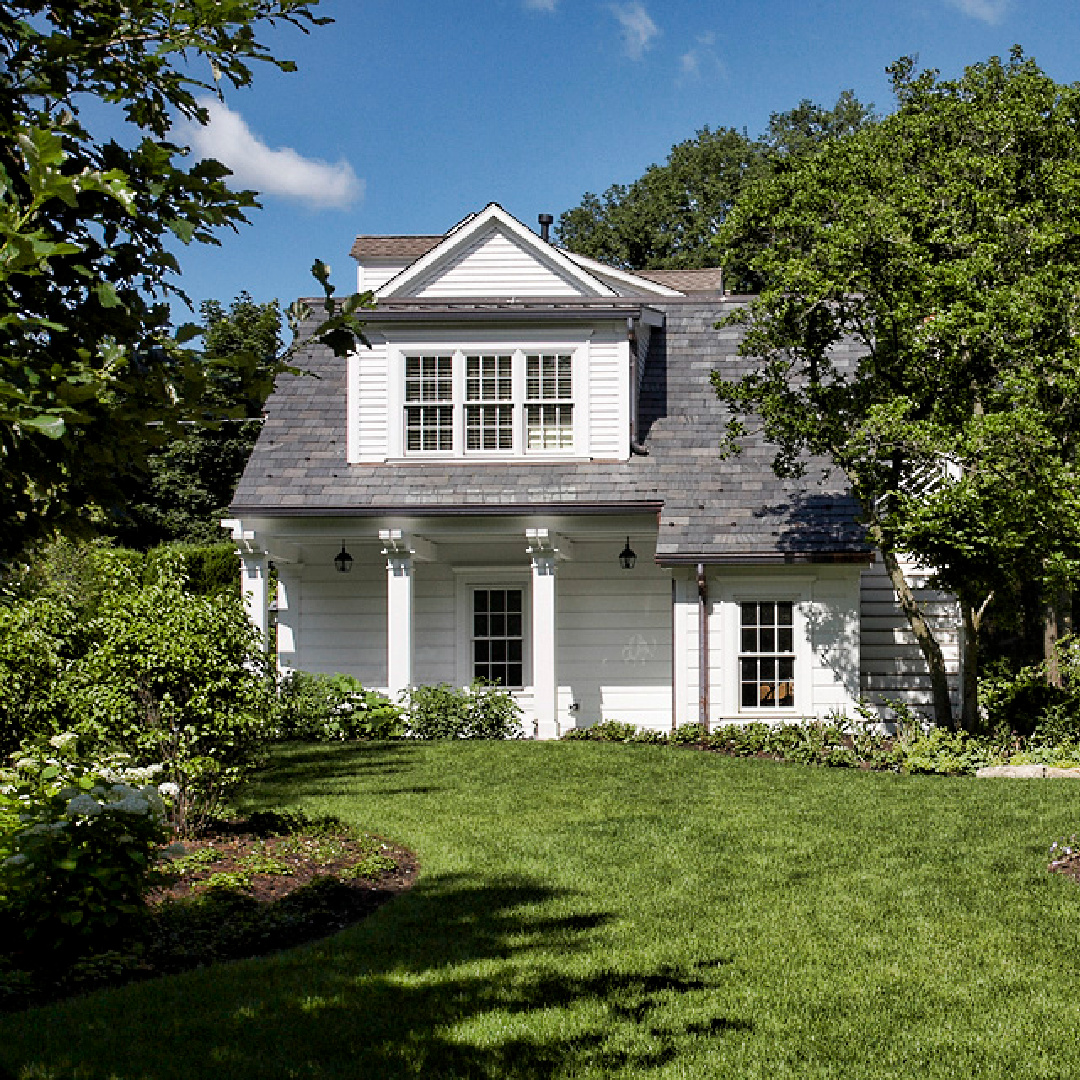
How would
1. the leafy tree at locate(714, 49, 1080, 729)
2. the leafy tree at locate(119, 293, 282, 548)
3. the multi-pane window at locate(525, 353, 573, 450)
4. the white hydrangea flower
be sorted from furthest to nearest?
the leafy tree at locate(119, 293, 282, 548) → the multi-pane window at locate(525, 353, 573, 450) → the leafy tree at locate(714, 49, 1080, 729) → the white hydrangea flower

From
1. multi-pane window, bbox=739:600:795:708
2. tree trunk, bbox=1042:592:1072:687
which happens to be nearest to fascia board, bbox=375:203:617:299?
multi-pane window, bbox=739:600:795:708

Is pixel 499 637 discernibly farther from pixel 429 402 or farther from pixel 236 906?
pixel 236 906

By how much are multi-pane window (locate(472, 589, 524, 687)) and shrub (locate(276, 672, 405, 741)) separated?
2026 mm

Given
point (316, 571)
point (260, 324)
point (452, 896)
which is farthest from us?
point (260, 324)

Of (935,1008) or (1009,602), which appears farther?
(1009,602)

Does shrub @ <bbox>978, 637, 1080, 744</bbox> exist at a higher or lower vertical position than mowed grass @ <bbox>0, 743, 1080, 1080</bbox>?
higher

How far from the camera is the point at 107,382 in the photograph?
2918 mm

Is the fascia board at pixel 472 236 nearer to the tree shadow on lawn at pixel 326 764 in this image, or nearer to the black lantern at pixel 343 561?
the black lantern at pixel 343 561

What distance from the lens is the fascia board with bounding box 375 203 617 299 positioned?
17.7 meters

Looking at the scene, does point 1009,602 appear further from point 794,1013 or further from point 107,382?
point 107,382

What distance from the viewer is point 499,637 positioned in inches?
736

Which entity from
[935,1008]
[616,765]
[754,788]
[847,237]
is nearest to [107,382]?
[935,1008]

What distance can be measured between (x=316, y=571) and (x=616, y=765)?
22.7ft

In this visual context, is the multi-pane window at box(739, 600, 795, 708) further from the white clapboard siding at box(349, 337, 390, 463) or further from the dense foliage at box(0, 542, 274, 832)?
the dense foliage at box(0, 542, 274, 832)
